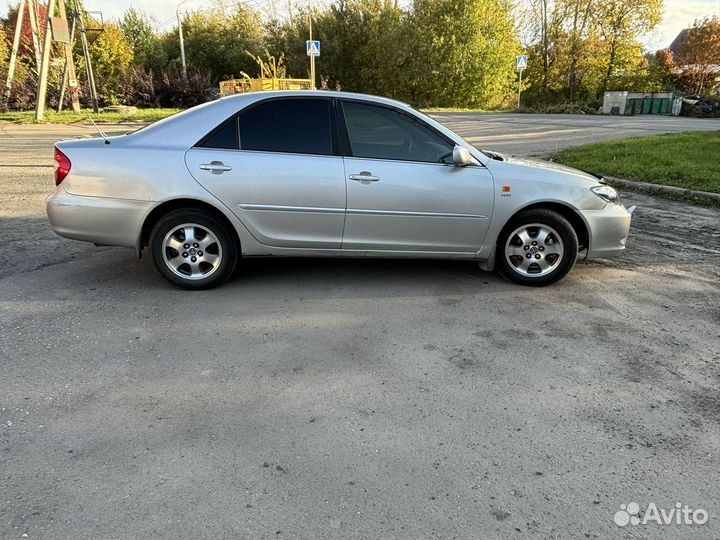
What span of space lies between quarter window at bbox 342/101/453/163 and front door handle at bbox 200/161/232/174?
1.08 meters

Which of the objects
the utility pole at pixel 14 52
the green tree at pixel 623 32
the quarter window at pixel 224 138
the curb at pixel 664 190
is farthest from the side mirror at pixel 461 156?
the green tree at pixel 623 32

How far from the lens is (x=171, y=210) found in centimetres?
466

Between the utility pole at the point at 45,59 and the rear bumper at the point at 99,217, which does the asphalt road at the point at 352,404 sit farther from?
the utility pole at the point at 45,59

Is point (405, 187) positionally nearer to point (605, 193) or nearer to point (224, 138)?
point (224, 138)

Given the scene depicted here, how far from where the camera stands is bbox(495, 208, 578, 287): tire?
4.93 meters

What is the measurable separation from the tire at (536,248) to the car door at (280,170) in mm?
1521

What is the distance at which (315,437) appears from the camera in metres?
2.85

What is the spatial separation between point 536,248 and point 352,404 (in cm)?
265

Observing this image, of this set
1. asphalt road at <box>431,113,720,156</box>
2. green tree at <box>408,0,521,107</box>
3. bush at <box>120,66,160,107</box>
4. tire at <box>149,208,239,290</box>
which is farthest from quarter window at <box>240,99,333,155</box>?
green tree at <box>408,0,521,107</box>

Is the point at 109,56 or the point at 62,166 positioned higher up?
the point at 109,56

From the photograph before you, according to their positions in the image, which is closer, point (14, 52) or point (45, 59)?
point (45, 59)

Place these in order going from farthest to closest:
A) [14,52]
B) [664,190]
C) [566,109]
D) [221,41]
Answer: [221,41]
[566,109]
[14,52]
[664,190]

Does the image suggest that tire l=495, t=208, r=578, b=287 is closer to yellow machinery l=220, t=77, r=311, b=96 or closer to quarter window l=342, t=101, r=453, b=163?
quarter window l=342, t=101, r=453, b=163

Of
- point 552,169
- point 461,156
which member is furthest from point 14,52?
point 552,169
